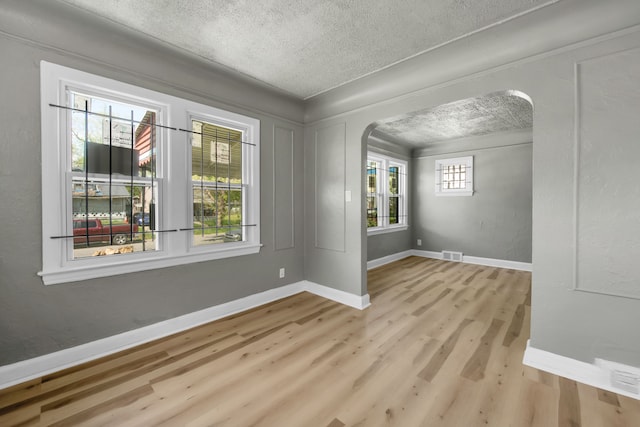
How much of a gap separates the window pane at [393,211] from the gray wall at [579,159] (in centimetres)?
372

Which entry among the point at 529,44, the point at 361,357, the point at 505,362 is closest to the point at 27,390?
the point at 361,357

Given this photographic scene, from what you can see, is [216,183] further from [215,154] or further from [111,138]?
[111,138]

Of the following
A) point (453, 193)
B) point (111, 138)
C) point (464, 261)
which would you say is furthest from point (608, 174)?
point (464, 261)

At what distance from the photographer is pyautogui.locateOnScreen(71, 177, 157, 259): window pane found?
6.94 ft

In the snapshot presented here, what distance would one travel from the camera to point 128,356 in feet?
7.10

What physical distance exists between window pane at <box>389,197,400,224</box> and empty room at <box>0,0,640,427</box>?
2835 millimetres

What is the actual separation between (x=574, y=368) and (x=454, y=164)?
4.57 metres

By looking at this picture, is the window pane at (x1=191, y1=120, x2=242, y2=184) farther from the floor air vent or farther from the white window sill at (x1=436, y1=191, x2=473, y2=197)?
the floor air vent

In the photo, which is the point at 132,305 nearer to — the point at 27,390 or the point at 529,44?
the point at 27,390

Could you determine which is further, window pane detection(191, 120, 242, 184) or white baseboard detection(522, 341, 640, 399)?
window pane detection(191, 120, 242, 184)

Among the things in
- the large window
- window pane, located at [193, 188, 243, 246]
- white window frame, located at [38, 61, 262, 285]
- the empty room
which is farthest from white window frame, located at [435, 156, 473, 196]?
window pane, located at [193, 188, 243, 246]

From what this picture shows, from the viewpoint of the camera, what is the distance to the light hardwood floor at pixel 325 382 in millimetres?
1562

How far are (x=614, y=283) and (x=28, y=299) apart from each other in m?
4.22

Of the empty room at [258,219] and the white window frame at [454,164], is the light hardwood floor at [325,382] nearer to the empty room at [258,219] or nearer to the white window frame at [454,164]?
the empty room at [258,219]
